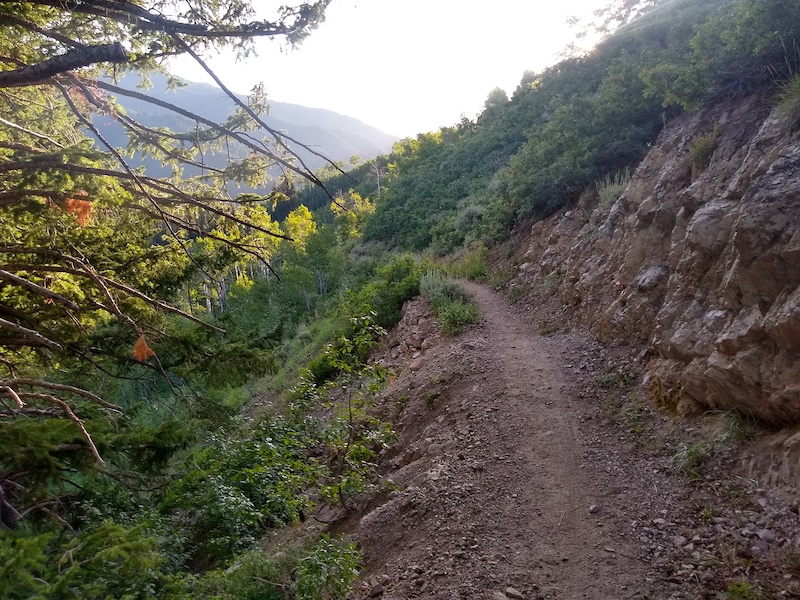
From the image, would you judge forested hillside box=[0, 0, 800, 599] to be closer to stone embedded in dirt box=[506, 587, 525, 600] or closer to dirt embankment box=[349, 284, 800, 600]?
dirt embankment box=[349, 284, 800, 600]

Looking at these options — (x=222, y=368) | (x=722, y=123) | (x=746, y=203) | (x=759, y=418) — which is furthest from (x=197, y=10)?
(x=722, y=123)

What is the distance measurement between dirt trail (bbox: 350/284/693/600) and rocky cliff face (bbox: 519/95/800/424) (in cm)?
100

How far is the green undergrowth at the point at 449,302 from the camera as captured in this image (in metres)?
9.15

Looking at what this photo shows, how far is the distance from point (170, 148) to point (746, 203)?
546cm

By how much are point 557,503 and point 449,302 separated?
6.17m

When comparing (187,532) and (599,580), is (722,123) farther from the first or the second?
(187,532)

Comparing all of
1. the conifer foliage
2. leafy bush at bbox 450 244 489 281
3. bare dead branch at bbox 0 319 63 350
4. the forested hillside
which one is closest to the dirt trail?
the forested hillside

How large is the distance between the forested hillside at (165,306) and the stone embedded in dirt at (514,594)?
1.18 m

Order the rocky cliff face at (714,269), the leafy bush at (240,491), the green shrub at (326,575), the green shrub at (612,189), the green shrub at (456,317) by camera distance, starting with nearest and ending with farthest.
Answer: the green shrub at (326,575), the rocky cliff face at (714,269), the leafy bush at (240,491), the green shrub at (456,317), the green shrub at (612,189)

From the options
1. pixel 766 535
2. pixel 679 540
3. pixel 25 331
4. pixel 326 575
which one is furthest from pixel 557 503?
pixel 25 331

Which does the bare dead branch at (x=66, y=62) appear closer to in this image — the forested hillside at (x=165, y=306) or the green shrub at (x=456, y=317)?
the forested hillside at (x=165, y=306)

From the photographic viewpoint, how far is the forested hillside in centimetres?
307

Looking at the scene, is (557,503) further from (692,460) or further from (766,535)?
(766,535)

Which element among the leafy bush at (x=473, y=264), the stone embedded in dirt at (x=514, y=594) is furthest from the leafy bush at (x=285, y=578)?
the leafy bush at (x=473, y=264)
